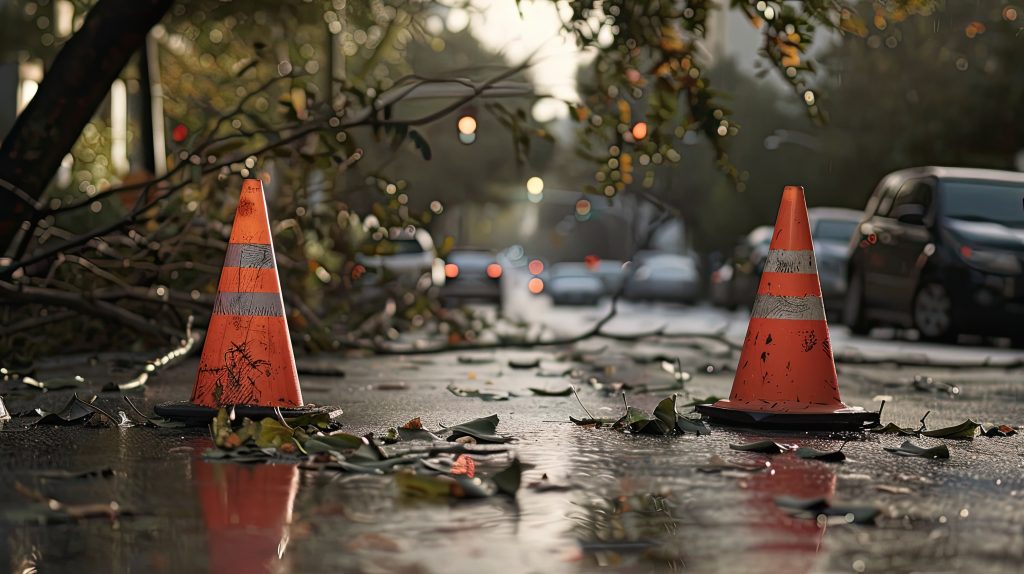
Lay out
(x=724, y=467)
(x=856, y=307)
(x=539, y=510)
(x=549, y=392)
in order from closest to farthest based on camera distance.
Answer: (x=539, y=510) → (x=724, y=467) → (x=549, y=392) → (x=856, y=307)

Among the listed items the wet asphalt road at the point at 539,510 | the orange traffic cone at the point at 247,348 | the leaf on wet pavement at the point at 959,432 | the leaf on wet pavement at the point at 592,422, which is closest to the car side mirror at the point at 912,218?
the wet asphalt road at the point at 539,510

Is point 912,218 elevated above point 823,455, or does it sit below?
above

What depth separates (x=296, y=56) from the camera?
13945 millimetres

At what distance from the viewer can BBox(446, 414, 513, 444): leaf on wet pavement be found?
6.89 meters

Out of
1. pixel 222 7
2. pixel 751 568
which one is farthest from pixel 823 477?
pixel 222 7

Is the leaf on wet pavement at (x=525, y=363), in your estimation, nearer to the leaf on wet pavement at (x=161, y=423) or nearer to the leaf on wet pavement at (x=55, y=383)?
the leaf on wet pavement at (x=55, y=383)

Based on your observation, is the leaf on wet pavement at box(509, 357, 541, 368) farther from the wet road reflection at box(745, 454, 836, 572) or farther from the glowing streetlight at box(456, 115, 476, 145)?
the wet road reflection at box(745, 454, 836, 572)

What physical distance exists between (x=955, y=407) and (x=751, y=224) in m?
51.1

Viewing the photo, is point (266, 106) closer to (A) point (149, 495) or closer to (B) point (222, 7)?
(B) point (222, 7)

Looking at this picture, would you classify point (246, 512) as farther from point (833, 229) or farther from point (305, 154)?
point (833, 229)

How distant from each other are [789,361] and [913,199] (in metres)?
11.2

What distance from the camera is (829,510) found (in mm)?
5109

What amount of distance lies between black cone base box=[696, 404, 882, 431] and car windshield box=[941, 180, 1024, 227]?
1044 cm

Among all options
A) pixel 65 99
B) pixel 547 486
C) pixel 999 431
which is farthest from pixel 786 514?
pixel 65 99
